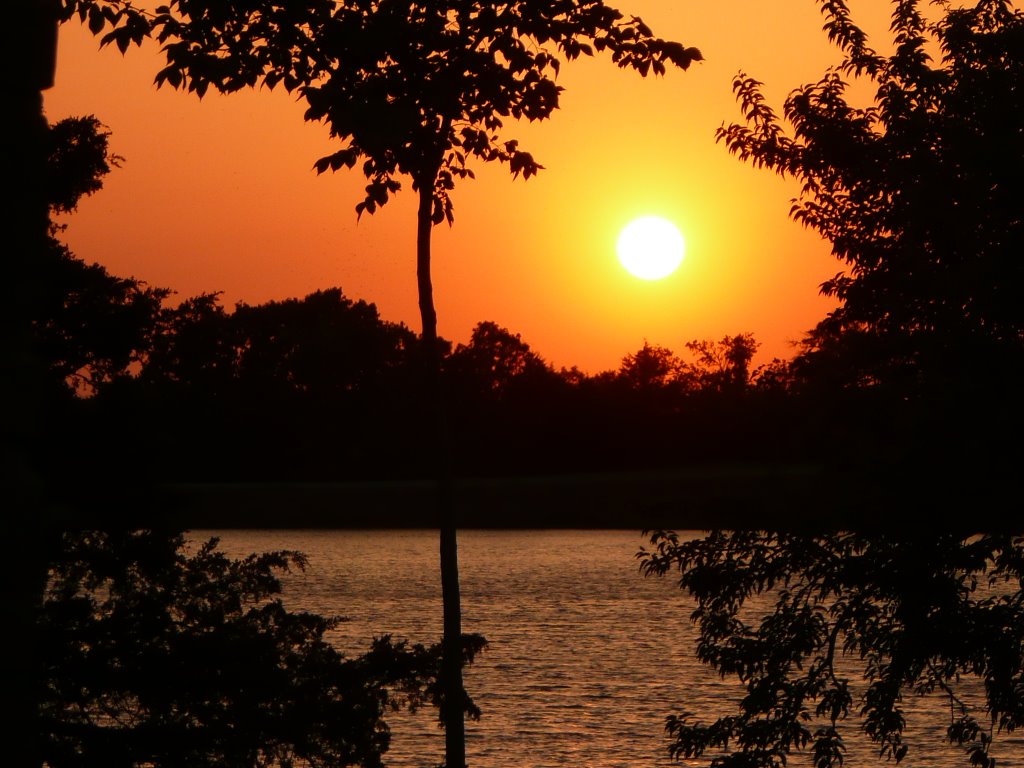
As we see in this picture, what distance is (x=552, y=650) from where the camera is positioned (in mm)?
48062

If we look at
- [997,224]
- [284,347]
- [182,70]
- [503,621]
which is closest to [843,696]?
[997,224]

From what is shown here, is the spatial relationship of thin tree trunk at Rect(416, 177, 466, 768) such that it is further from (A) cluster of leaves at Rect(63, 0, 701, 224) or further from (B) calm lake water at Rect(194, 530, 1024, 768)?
(B) calm lake water at Rect(194, 530, 1024, 768)

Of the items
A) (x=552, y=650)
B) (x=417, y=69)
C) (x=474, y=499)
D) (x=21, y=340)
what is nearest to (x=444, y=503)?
(x=417, y=69)

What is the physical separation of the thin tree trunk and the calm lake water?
53.3ft

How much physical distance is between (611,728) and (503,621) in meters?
20.5

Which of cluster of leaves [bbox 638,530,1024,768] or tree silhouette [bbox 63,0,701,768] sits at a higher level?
tree silhouette [bbox 63,0,701,768]

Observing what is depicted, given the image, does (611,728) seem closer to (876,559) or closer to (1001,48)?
(876,559)

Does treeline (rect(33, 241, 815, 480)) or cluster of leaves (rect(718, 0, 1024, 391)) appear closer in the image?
cluster of leaves (rect(718, 0, 1024, 391))

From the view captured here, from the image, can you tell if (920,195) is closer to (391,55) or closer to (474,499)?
(391,55)

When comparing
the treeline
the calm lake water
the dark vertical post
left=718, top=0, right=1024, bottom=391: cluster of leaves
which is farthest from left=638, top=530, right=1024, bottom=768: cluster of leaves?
the treeline

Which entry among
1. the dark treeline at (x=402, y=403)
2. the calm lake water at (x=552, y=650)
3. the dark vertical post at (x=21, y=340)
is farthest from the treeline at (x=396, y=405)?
the dark vertical post at (x=21, y=340)

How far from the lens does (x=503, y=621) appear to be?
54969 mm

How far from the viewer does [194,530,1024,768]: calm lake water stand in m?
31.6

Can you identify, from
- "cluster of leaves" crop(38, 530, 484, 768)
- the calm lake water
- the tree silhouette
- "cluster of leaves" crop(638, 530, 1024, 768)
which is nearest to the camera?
the tree silhouette
